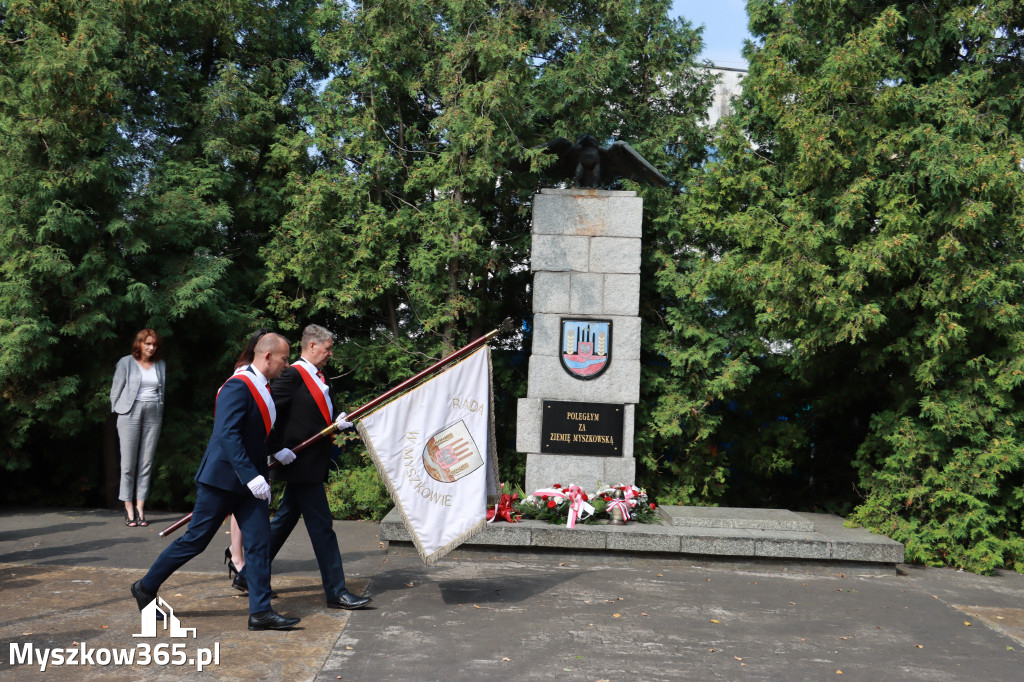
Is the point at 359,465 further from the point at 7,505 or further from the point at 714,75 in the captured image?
the point at 714,75

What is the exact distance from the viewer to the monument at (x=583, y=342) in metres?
8.19

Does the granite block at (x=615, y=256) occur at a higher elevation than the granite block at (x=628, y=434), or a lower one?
higher

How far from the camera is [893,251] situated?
286 inches

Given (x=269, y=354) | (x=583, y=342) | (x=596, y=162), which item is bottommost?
(x=269, y=354)

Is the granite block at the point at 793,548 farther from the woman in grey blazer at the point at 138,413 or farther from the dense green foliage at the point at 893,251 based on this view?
the woman in grey blazer at the point at 138,413

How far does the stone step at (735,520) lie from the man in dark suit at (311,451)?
126 inches

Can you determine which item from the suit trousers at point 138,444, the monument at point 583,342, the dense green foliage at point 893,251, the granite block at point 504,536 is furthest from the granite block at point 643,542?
the suit trousers at point 138,444

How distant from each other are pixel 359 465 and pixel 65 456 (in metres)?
3.21

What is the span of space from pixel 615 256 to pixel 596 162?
97 centimetres

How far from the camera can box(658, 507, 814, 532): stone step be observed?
743 centimetres

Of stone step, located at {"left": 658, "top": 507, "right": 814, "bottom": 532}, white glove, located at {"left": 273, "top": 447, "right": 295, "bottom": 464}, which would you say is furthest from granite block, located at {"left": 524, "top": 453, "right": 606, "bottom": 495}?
white glove, located at {"left": 273, "top": 447, "right": 295, "bottom": 464}

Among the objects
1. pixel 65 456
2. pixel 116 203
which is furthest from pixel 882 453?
pixel 65 456

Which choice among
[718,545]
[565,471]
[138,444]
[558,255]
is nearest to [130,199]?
[138,444]

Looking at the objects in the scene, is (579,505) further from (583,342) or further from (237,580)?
(237,580)
